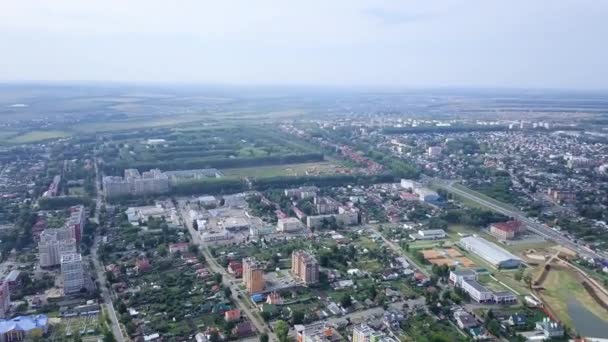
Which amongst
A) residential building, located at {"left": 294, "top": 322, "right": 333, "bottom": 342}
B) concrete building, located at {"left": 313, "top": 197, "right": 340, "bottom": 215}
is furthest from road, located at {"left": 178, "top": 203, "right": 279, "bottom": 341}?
concrete building, located at {"left": 313, "top": 197, "right": 340, "bottom": 215}

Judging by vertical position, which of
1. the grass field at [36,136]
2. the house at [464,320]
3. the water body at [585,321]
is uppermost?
the house at [464,320]

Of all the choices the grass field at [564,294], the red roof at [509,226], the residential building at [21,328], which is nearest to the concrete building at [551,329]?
the grass field at [564,294]

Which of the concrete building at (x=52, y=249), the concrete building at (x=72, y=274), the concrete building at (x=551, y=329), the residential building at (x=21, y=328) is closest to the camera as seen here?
the residential building at (x=21, y=328)

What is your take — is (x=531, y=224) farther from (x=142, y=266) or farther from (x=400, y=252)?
(x=142, y=266)

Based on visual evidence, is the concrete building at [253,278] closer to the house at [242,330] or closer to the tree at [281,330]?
the house at [242,330]

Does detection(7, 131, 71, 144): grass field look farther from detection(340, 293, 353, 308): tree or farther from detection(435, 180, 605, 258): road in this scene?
detection(340, 293, 353, 308): tree

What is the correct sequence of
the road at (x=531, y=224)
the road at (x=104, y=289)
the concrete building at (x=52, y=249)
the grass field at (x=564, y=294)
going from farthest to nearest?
1. the road at (x=531, y=224)
2. the concrete building at (x=52, y=249)
3. the grass field at (x=564, y=294)
4. the road at (x=104, y=289)
